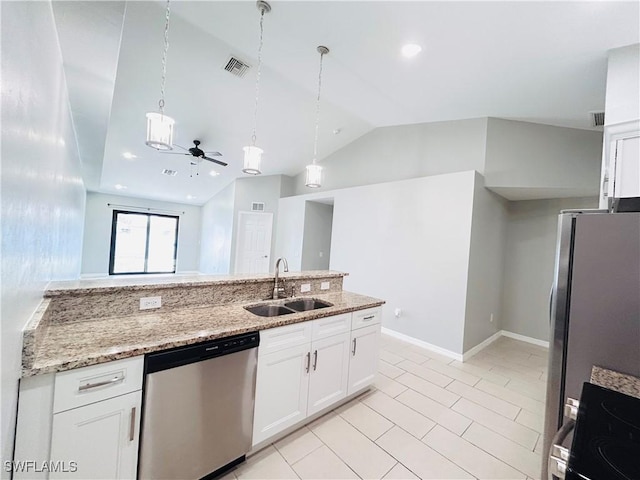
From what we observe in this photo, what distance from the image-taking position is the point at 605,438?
0.76 metres

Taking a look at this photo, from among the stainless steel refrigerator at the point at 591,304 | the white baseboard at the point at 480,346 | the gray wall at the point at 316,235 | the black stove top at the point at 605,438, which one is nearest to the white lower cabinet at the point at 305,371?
the stainless steel refrigerator at the point at 591,304

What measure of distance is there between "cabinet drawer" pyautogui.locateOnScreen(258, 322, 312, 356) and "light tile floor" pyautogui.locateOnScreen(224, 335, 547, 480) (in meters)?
0.74

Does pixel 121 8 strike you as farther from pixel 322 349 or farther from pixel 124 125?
pixel 124 125

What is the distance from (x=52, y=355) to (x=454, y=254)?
151 inches

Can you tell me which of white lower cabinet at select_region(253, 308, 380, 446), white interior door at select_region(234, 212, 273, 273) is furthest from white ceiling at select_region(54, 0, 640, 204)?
white interior door at select_region(234, 212, 273, 273)

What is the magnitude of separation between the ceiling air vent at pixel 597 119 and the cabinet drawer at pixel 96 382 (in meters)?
4.73

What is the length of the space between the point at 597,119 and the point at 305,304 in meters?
3.94

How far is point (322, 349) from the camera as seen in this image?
6.61 feet

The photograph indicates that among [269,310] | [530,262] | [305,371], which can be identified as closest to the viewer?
[305,371]

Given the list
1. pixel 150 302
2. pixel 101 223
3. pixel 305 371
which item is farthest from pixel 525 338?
pixel 101 223

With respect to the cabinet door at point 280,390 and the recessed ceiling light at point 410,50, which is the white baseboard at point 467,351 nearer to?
the cabinet door at point 280,390

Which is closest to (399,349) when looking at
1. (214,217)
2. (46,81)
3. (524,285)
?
(524,285)

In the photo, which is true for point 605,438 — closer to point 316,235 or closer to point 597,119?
point 597,119

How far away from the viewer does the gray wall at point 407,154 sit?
3742mm
